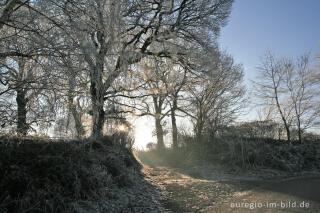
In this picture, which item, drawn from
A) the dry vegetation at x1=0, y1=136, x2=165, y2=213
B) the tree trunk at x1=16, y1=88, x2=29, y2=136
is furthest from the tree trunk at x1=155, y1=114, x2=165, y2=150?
the tree trunk at x1=16, y1=88, x2=29, y2=136

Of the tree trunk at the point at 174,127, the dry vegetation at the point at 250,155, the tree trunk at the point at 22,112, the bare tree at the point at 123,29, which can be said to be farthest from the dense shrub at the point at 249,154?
the tree trunk at the point at 22,112

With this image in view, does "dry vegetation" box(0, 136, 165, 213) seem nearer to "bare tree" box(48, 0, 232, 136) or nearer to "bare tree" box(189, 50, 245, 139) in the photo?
"bare tree" box(48, 0, 232, 136)

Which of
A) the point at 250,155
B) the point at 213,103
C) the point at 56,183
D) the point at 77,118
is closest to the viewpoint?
the point at 56,183

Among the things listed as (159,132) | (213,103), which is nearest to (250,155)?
(213,103)

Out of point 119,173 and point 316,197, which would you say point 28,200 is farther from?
point 316,197

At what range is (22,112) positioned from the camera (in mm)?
4004

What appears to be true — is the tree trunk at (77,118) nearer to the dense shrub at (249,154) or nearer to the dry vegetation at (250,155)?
the dry vegetation at (250,155)

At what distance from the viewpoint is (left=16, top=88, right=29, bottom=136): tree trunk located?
12.2 ft

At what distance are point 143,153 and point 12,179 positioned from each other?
12960mm

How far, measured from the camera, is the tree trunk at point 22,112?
3.72 metres

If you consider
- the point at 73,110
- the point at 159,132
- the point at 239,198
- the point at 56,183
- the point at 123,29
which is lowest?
the point at 239,198

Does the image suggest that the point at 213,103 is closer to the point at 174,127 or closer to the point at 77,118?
the point at 174,127

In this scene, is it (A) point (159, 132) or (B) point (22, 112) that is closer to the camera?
(B) point (22, 112)

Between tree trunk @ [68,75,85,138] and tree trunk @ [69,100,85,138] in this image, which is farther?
tree trunk @ [69,100,85,138]
